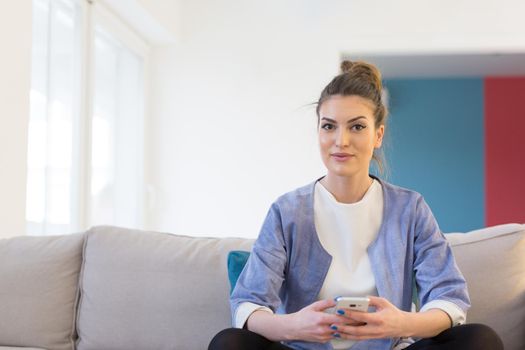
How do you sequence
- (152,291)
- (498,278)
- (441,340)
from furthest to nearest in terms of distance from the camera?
1. (152,291)
2. (498,278)
3. (441,340)

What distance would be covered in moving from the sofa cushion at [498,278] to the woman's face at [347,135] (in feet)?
1.49

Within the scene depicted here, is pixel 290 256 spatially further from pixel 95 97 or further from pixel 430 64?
pixel 430 64

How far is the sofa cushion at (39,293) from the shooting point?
92.1 inches

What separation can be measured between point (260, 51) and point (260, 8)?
0.31m

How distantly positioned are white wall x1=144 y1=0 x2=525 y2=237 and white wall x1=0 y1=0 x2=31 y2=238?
205 cm

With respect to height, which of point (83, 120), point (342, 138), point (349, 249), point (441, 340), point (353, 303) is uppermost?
point (83, 120)

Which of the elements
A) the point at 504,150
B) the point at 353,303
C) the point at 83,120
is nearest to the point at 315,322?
the point at 353,303

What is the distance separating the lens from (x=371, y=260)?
6.40 feet

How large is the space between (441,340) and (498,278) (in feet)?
1.53

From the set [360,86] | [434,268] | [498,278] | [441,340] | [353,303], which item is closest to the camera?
[353,303]

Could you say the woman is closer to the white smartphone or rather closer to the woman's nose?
the woman's nose

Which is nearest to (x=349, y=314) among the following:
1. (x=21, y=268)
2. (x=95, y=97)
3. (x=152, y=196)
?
(x=21, y=268)

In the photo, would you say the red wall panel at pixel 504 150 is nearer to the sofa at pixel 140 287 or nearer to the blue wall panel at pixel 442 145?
the blue wall panel at pixel 442 145

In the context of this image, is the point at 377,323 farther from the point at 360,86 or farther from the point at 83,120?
the point at 83,120
